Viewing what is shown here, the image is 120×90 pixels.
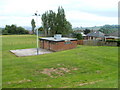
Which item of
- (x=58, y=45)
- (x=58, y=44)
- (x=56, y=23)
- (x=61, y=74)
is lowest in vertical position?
(x=61, y=74)

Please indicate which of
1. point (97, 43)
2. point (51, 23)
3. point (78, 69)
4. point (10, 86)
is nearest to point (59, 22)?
point (51, 23)

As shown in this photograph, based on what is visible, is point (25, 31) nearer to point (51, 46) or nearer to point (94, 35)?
point (94, 35)

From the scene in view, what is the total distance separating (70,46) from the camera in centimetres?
2009

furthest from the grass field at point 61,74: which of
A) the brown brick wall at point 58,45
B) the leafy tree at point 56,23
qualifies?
the leafy tree at point 56,23

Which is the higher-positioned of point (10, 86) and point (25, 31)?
point (25, 31)

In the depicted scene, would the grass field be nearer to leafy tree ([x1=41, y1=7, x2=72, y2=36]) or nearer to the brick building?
the brick building

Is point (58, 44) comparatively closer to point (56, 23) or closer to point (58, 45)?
point (58, 45)

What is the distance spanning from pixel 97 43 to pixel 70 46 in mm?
6956

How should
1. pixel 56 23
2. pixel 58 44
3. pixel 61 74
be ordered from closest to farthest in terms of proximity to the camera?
pixel 61 74 → pixel 58 44 → pixel 56 23

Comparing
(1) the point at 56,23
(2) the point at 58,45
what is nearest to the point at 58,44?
A: (2) the point at 58,45

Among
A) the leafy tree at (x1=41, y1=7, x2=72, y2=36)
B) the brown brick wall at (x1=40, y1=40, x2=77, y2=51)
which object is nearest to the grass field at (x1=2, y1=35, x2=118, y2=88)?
the brown brick wall at (x1=40, y1=40, x2=77, y2=51)

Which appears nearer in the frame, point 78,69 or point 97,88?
point 97,88

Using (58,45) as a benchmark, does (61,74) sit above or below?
below

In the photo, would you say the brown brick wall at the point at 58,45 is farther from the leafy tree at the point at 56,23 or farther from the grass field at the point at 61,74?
the leafy tree at the point at 56,23
